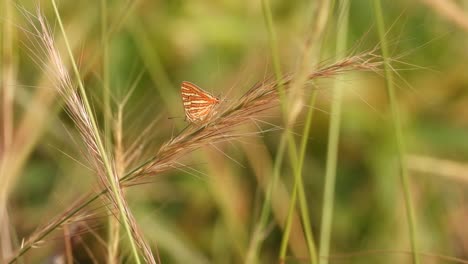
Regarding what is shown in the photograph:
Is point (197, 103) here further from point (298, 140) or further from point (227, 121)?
point (298, 140)

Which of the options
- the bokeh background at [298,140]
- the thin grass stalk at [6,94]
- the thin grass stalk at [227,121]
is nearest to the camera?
the thin grass stalk at [227,121]

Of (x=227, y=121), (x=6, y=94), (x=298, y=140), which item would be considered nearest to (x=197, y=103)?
(x=227, y=121)

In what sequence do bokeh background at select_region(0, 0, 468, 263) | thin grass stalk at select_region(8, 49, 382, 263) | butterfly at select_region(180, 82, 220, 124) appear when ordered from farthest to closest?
bokeh background at select_region(0, 0, 468, 263)
butterfly at select_region(180, 82, 220, 124)
thin grass stalk at select_region(8, 49, 382, 263)

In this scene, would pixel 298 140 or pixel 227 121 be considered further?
pixel 298 140

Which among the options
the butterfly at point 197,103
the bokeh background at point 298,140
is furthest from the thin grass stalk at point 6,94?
the bokeh background at point 298,140

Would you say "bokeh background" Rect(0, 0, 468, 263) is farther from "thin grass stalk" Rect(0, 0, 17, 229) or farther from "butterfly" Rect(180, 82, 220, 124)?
"butterfly" Rect(180, 82, 220, 124)

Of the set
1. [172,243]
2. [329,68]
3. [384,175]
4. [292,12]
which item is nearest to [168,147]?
[329,68]

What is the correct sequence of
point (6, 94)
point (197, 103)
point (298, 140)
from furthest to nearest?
1. point (298, 140)
2. point (6, 94)
3. point (197, 103)

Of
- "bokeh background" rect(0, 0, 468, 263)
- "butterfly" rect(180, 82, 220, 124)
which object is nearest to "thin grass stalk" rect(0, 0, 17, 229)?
"butterfly" rect(180, 82, 220, 124)

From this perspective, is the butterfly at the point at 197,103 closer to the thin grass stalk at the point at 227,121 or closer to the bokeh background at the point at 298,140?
the thin grass stalk at the point at 227,121
